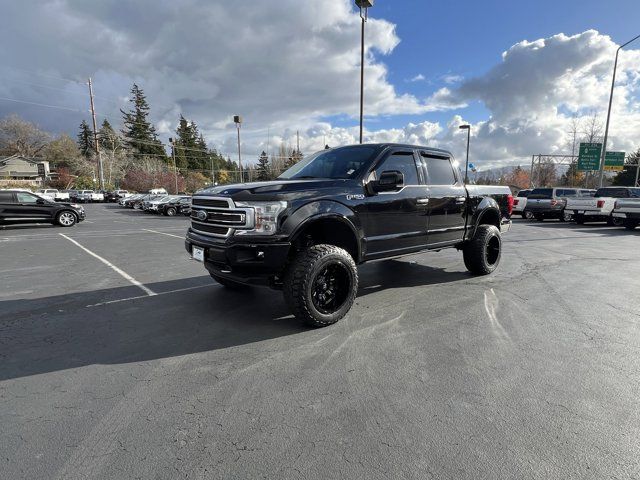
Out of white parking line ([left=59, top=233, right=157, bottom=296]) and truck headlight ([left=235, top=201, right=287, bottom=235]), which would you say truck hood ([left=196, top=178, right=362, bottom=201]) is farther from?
white parking line ([left=59, top=233, right=157, bottom=296])

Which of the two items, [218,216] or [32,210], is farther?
[32,210]

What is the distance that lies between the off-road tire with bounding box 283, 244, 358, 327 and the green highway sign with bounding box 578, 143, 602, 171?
38.8 metres

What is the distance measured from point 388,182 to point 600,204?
59.0 feet

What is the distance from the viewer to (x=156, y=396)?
2801 mm

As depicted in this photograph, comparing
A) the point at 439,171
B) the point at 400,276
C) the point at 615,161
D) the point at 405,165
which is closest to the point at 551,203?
the point at 400,276

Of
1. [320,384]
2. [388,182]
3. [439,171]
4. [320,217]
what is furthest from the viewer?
[439,171]

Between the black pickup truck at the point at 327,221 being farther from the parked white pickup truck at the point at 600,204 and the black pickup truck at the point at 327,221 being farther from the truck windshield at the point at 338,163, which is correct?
the parked white pickup truck at the point at 600,204

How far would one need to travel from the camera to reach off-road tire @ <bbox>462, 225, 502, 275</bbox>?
645cm

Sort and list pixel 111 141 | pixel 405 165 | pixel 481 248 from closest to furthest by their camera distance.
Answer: pixel 405 165, pixel 481 248, pixel 111 141

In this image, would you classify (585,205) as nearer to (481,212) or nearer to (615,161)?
(481,212)

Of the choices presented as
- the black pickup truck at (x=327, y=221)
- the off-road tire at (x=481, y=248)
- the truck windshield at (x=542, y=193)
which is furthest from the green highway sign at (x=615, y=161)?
the black pickup truck at (x=327, y=221)

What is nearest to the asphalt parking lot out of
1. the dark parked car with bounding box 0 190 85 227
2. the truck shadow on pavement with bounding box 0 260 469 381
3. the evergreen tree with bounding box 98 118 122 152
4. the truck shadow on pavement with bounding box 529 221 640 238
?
the truck shadow on pavement with bounding box 0 260 469 381

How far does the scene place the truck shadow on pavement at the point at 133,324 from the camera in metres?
3.48

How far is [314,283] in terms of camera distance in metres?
4.10
